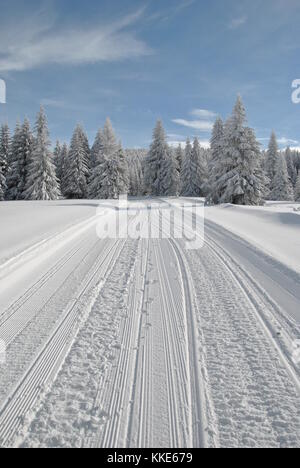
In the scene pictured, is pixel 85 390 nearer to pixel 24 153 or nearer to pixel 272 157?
pixel 24 153

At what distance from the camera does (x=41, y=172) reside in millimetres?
A: 30875

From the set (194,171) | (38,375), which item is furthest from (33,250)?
(194,171)

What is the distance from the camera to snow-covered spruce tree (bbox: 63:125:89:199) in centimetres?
3697

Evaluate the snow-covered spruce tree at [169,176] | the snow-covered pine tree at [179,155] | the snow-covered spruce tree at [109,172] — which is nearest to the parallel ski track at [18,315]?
the snow-covered spruce tree at [109,172]

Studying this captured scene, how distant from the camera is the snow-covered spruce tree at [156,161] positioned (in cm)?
4019

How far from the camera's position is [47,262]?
562 centimetres

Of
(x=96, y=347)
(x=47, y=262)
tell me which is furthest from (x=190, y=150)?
(x=96, y=347)

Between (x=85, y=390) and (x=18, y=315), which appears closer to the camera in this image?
(x=85, y=390)

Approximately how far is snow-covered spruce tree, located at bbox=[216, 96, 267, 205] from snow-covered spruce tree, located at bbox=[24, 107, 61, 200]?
19.3 m

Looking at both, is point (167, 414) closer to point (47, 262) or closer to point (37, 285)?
point (37, 285)

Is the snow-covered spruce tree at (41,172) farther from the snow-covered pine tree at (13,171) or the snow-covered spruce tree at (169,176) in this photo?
the snow-covered spruce tree at (169,176)

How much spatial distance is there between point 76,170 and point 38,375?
122 ft
